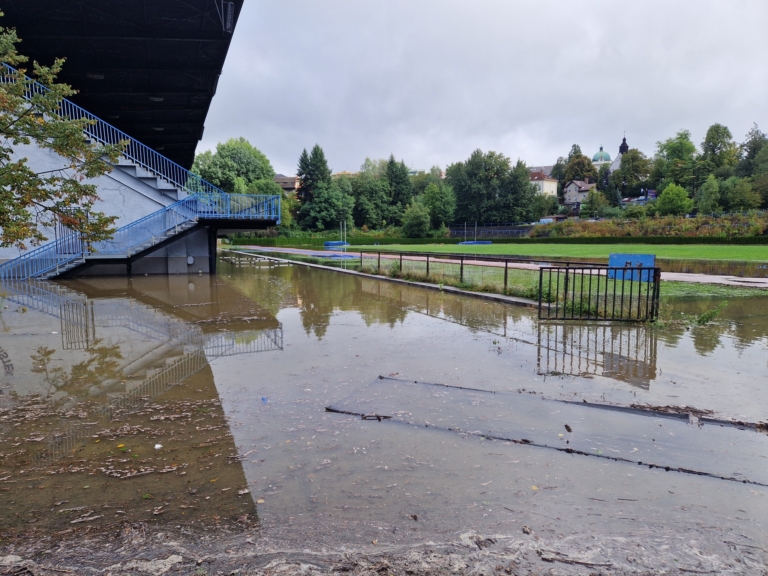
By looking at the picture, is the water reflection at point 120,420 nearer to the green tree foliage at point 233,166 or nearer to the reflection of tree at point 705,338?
the reflection of tree at point 705,338

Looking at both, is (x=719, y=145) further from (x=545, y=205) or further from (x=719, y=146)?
(x=545, y=205)

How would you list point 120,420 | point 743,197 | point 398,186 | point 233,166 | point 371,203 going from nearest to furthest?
point 120,420, point 743,197, point 233,166, point 371,203, point 398,186

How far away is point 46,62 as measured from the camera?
21.5 meters

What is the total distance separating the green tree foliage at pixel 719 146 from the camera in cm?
8300

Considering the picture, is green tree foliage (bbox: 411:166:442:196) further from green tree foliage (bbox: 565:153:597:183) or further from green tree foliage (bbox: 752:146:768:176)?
green tree foliage (bbox: 752:146:768:176)

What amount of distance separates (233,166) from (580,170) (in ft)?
313

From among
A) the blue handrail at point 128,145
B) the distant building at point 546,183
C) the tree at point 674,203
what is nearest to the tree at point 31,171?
the blue handrail at point 128,145

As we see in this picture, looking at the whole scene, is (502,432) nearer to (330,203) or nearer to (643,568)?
(643,568)

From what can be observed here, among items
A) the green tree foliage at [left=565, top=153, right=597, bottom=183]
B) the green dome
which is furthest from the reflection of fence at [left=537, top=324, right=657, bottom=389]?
the green dome

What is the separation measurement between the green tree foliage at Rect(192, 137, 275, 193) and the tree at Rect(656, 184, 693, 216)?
190 ft

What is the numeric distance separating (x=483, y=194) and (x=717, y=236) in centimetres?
4668

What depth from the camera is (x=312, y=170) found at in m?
81.8

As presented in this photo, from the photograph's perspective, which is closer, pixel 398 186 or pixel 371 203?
pixel 371 203

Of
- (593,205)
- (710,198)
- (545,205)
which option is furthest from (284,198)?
(710,198)
